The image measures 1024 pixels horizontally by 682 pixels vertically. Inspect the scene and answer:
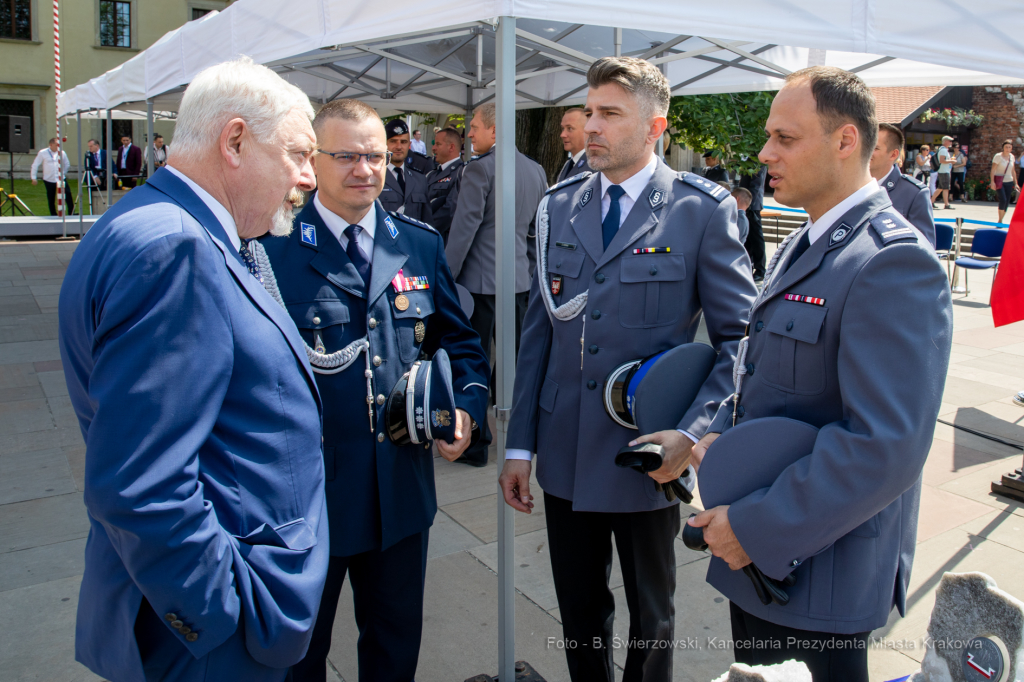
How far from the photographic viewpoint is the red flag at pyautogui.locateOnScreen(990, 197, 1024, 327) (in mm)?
4355

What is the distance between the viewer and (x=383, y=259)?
2154 millimetres

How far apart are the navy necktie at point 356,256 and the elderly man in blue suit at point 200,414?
631 mm

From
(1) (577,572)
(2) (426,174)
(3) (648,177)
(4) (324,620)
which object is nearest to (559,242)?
(3) (648,177)

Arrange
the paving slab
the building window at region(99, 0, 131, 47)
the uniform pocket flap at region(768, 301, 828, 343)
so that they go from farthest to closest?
1. the building window at region(99, 0, 131, 47)
2. the paving slab
3. the uniform pocket flap at region(768, 301, 828, 343)

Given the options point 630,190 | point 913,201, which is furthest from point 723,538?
point 913,201

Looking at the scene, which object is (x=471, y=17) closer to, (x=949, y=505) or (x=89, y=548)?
(x=89, y=548)

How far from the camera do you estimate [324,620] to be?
83.4 inches

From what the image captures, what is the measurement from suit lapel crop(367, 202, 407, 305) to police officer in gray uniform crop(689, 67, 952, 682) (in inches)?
37.6

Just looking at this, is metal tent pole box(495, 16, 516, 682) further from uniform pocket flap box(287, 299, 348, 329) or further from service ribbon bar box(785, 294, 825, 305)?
service ribbon bar box(785, 294, 825, 305)

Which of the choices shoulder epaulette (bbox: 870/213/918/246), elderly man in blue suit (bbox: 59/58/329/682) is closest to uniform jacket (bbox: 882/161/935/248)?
shoulder epaulette (bbox: 870/213/918/246)

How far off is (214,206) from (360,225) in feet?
2.64

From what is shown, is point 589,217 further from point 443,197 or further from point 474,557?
point 443,197

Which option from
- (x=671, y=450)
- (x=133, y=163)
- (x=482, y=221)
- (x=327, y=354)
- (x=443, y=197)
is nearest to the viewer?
(x=671, y=450)

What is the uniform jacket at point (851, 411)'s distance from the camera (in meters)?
1.44
